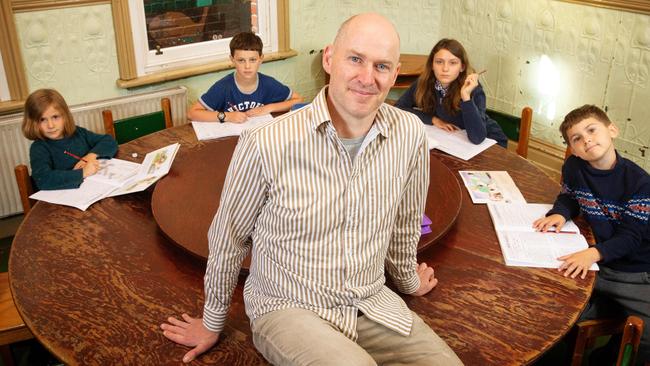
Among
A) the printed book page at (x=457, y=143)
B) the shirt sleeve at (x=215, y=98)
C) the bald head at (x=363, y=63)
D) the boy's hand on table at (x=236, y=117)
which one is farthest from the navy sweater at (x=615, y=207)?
the shirt sleeve at (x=215, y=98)

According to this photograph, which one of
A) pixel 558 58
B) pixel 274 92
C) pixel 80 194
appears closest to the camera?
pixel 80 194

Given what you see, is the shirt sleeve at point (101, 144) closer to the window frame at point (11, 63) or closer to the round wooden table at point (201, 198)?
the round wooden table at point (201, 198)

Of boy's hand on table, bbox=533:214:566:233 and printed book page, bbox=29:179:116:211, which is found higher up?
printed book page, bbox=29:179:116:211

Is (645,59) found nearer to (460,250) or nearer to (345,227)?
(460,250)

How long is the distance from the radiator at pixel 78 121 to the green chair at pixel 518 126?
206cm

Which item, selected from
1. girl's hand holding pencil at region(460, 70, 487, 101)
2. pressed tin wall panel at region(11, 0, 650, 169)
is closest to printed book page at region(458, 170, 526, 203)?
girl's hand holding pencil at region(460, 70, 487, 101)

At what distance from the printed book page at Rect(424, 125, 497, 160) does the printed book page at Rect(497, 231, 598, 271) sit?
2.34 feet

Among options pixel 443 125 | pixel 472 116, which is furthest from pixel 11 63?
pixel 472 116

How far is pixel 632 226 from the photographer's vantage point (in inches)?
92.4

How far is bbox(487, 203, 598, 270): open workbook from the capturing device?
222 cm

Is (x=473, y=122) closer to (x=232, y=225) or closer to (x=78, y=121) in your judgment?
(x=232, y=225)

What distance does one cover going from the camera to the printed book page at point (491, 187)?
263 cm

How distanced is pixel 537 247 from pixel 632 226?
366 millimetres

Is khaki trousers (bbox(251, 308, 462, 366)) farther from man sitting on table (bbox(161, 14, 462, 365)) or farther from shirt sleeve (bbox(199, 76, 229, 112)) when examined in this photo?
shirt sleeve (bbox(199, 76, 229, 112))
